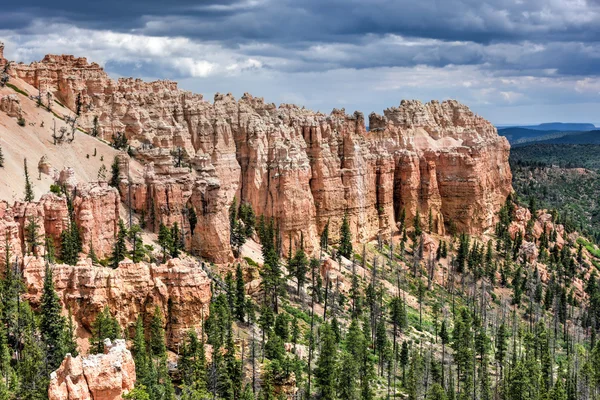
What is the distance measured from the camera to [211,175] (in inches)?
4067

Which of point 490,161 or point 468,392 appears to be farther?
point 490,161

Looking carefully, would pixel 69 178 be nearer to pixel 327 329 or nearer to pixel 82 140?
pixel 82 140

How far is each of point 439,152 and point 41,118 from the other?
72.8m

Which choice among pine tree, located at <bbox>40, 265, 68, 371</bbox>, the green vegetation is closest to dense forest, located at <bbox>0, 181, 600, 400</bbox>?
pine tree, located at <bbox>40, 265, 68, 371</bbox>

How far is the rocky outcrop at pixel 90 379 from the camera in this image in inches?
2064

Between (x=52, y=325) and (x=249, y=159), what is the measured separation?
56.7 m

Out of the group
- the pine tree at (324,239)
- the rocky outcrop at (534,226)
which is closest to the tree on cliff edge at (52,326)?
the pine tree at (324,239)

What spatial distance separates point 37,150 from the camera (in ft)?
324

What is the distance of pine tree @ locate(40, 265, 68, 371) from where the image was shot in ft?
206

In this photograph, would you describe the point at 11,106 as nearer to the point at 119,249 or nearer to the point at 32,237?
the point at 119,249

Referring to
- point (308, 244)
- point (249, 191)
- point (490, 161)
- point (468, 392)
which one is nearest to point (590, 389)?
point (468, 392)

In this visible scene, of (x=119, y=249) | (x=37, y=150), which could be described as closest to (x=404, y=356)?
(x=119, y=249)

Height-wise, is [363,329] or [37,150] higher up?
[37,150]

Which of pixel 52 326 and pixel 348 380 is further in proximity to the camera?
pixel 348 380
